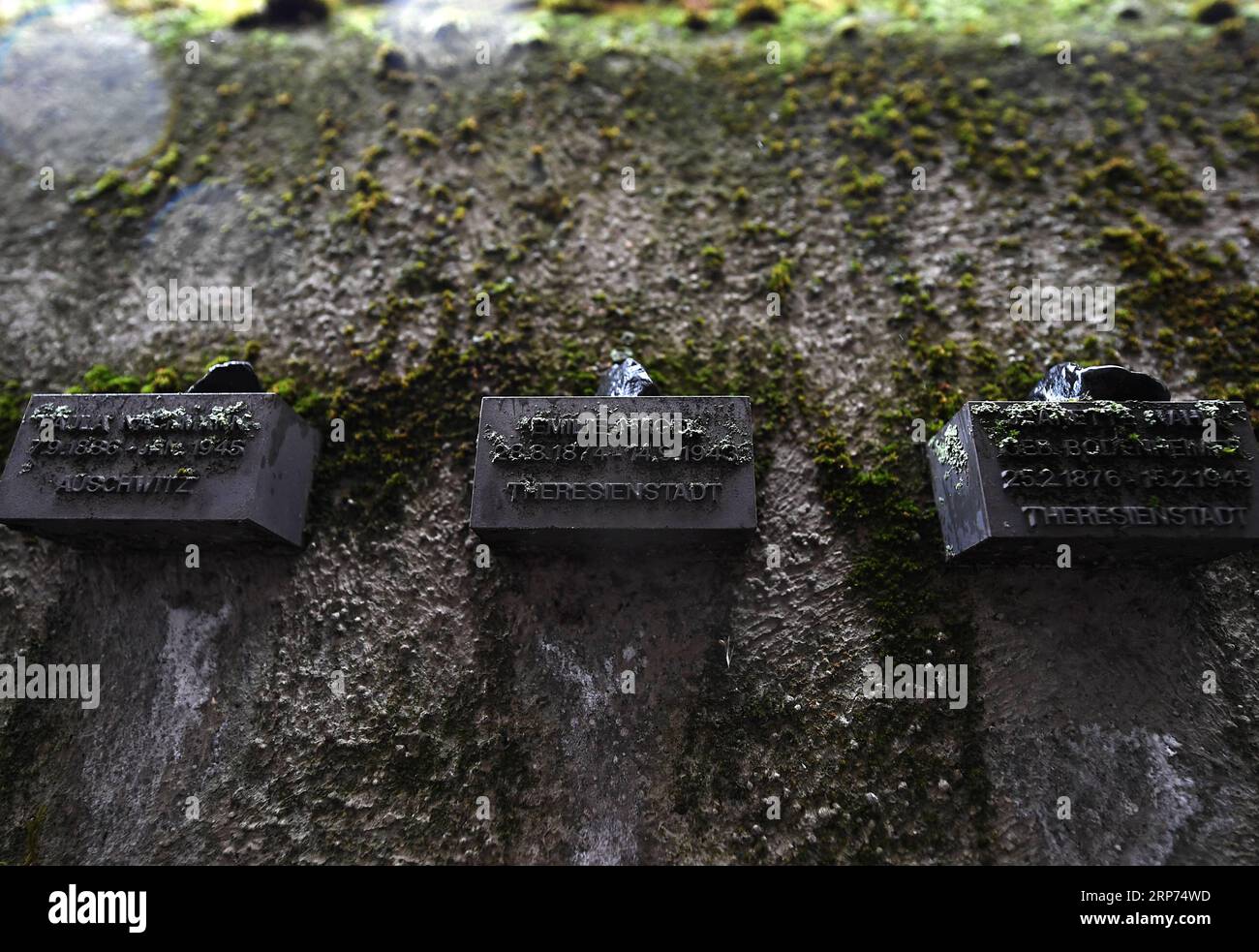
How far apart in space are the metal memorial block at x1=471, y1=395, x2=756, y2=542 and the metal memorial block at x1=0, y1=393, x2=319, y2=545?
6.48ft

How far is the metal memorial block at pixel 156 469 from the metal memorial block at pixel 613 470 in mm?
1976

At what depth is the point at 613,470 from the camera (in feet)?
19.4

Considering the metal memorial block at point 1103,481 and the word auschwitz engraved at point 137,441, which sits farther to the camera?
the word auschwitz engraved at point 137,441

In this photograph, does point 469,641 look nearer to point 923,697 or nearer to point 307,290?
point 923,697

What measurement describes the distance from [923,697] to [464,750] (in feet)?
13.0

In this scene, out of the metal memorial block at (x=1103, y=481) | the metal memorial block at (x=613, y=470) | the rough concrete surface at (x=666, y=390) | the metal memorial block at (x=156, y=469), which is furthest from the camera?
the metal memorial block at (x=156, y=469)

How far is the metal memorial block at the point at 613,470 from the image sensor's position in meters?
5.76

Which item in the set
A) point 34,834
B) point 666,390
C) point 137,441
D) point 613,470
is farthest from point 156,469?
point 666,390

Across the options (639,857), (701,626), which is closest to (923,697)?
(701,626)

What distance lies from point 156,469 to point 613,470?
4.12m

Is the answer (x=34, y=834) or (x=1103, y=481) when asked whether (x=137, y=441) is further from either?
(x=1103, y=481)

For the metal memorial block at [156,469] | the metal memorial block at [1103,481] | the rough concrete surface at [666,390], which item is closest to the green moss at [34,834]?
the rough concrete surface at [666,390]

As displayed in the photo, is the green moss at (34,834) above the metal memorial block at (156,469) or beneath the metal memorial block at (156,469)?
beneath

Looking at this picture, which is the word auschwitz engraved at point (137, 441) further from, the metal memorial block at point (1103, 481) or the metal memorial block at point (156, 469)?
the metal memorial block at point (1103, 481)
